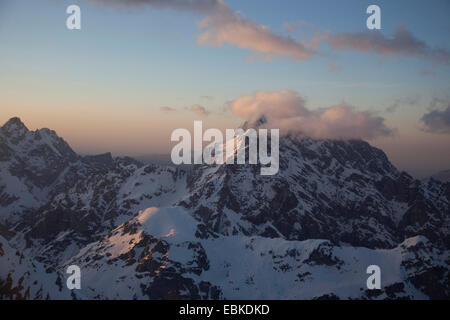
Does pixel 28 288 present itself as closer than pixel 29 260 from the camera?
Yes
